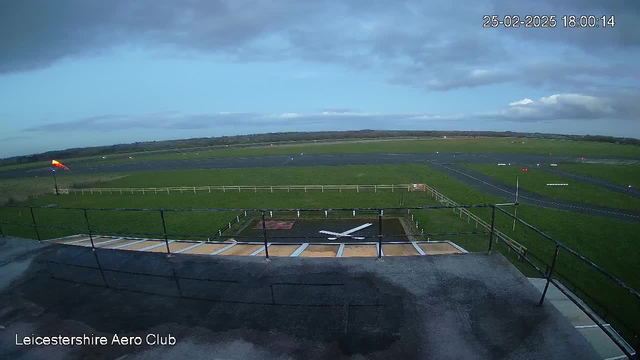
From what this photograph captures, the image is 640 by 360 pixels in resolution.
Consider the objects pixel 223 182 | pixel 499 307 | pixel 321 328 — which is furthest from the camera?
pixel 223 182

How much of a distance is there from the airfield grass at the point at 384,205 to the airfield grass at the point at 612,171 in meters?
20.1

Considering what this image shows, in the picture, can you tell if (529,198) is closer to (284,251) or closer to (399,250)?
(399,250)

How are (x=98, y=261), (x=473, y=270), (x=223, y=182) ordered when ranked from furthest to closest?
1. (x=223, y=182)
2. (x=98, y=261)
3. (x=473, y=270)

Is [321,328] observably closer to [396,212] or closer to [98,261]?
[98,261]

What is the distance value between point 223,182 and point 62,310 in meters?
38.9

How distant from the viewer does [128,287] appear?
5.22 metres

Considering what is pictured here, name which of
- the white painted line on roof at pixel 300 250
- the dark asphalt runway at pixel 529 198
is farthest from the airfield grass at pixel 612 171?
the white painted line on roof at pixel 300 250

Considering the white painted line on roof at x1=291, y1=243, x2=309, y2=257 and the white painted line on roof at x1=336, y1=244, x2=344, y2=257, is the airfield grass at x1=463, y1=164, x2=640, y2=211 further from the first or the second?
the white painted line on roof at x1=291, y1=243, x2=309, y2=257

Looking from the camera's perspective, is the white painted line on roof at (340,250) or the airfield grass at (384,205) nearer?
the white painted line on roof at (340,250)

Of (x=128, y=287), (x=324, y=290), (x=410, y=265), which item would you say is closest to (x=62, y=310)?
(x=128, y=287)

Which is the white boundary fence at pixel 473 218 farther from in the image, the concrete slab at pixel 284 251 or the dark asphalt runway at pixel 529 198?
the concrete slab at pixel 284 251

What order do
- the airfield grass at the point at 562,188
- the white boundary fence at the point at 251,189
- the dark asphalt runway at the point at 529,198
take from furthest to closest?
1. the white boundary fence at the point at 251,189
2. the airfield grass at the point at 562,188
3. the dark asphalt runway at the point at 529,198

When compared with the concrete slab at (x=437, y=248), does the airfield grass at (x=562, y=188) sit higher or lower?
lower

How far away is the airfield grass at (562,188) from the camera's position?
2708 cm
